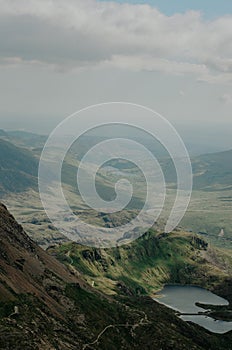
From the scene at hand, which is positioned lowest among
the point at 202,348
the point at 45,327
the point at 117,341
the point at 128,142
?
the point at 202,348

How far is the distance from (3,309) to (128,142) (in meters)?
65.3

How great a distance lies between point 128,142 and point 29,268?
67.4 metres

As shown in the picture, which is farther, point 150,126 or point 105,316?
point 105,316

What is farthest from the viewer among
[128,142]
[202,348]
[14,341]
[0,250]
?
[202,348]

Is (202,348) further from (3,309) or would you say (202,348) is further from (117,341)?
(3,309)

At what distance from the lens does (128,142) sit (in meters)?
156

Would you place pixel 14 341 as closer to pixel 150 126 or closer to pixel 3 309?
pixel 3 309

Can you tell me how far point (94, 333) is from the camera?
161 m

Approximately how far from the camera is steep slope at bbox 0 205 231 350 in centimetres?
12838

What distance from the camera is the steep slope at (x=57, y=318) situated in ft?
421

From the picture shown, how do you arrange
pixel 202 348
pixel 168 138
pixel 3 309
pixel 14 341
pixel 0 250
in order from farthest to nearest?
pixel 202 348 < pixel 0 250 < pixel 168 138 < pixel 3 309 < pixel 14 341

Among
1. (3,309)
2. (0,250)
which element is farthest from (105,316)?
(3,309)

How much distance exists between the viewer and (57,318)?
154 meters

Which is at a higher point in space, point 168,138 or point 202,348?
point 168,138
